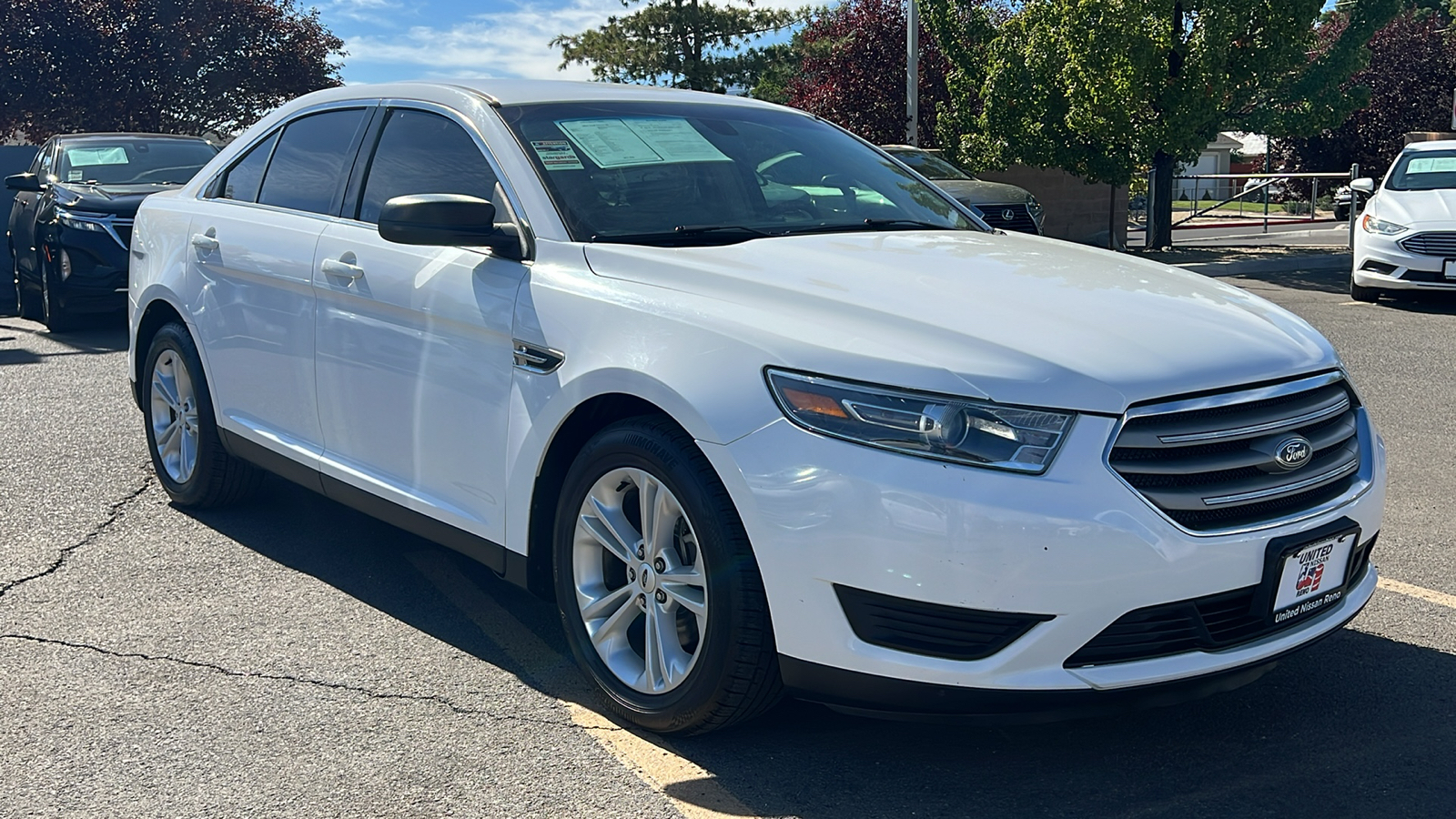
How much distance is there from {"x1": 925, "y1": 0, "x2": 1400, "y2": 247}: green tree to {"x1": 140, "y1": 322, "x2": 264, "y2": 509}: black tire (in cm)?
1432

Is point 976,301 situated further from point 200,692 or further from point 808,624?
point 200,692

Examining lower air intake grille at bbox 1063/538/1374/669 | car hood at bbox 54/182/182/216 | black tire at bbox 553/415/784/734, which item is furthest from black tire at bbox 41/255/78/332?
lower air intake grille at bbox 1063/538/1374/669

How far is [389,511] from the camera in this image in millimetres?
4219

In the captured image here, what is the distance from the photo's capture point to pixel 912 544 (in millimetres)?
2791

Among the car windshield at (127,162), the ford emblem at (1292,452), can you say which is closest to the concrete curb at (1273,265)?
the car windshield at (127,162)

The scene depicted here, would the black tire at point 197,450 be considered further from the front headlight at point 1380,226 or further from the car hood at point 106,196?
the front headlight at point 1380,226

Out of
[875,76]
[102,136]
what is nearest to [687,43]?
[875,76]

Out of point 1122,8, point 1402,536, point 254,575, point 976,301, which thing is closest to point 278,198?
point 254,575

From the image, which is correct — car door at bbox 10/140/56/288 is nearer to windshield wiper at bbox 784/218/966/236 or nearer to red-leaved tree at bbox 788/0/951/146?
windshield wiper at bbox 784/218/966/236

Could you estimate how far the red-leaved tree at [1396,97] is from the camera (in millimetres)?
37219

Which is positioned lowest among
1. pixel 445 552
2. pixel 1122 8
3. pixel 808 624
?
pixel 445 552

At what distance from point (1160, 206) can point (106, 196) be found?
583 inches

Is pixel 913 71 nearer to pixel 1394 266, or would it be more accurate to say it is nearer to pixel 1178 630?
pixel 1394 266

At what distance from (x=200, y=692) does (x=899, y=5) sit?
28.2 m
